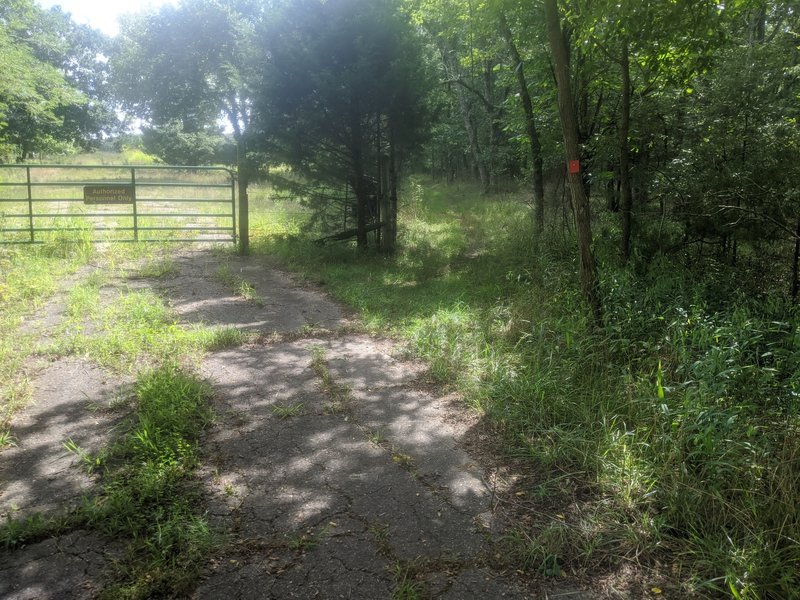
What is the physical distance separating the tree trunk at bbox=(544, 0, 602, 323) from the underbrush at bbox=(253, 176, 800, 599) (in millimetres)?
287

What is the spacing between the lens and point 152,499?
337 centimetres

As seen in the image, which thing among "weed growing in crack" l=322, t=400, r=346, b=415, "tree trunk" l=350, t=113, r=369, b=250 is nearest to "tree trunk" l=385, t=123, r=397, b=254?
"tree trunk" l=350, t=113, r=369, b=250

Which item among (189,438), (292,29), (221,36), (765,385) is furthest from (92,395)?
(221,36)

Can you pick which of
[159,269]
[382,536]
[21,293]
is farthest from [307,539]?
[159,269]

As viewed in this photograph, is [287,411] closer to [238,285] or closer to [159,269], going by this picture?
[238,285]

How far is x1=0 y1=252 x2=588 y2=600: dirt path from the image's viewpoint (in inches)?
109

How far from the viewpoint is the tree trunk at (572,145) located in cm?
538

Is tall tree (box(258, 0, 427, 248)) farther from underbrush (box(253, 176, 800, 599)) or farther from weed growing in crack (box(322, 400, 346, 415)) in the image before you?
weed growing in crack (box(322, 400, 346, 415))

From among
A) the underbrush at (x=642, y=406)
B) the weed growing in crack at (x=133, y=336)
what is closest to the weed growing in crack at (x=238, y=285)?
the weed growing in crack at (x=133, y=336)

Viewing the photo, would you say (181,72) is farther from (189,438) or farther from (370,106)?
(189,438)

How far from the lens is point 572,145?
18.3ft

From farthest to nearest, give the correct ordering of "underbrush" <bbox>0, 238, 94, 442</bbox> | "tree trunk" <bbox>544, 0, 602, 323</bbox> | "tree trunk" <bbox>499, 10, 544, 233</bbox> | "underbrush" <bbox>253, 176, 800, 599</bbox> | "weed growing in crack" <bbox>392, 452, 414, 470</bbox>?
"tree trunk" <bbox>499, 10, 544, 233</bbox> < "tree trunk" <bbox>544, 0, 602, 323</bbox> < "underbrush" <bbox>0, 238, 94, 442</bbox> < "weed growing in crack" <bbox>392, 452, 414, 470</bbox> < "underbrush" <bbox>253, 176, 800, 599</bbox>

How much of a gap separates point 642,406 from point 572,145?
270 centimetres

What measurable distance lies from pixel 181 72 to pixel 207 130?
7.07 metres
